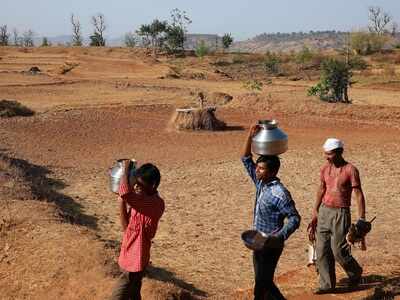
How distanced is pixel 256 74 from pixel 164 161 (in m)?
23.8

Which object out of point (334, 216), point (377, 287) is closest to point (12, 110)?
point (334, 216)

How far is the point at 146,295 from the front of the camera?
16.5 feet

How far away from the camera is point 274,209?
4.00 metres

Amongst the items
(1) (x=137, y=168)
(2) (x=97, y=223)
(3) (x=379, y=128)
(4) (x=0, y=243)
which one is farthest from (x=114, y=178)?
(3) (x=379, y=128)

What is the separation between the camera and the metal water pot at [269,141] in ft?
14.7

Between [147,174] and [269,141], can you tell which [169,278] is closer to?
[269,141]

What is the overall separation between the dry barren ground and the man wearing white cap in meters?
0.25

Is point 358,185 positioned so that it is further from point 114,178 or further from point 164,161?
point 164,161

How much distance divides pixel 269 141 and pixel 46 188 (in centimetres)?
650

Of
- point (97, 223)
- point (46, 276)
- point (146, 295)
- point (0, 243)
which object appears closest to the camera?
point (146, 295)

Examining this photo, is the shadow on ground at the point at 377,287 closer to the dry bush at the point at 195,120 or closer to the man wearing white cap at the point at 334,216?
the man wearing white cap at the point at 334,216

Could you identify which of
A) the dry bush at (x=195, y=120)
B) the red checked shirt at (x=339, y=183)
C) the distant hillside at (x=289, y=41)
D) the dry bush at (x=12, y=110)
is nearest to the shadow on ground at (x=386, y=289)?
the red checked shirt at (x=339, y=183)

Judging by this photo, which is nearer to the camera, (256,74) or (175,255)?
(175,255)

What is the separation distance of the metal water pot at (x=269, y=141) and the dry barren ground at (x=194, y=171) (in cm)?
139
